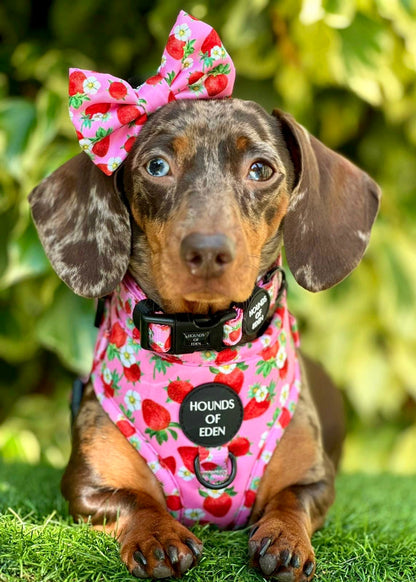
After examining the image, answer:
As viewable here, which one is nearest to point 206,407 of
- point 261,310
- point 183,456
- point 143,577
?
point 183,456

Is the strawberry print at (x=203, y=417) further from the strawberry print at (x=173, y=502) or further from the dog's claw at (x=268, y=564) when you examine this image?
the dog's claw at (x=268, y=564)

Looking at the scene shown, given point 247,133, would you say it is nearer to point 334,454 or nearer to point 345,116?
point 334,454

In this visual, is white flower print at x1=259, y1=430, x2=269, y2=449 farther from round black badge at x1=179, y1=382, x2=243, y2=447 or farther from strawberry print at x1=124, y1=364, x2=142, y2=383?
strawberry print at x1=124, y1=364, x2=142, y2=383

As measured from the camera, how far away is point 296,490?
2373 millimetres

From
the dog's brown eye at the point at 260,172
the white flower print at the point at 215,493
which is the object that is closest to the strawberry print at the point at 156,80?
the dog's brown eye at the point at 260,172

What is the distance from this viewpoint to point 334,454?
333 cm

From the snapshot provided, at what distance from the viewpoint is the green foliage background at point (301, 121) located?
364cm

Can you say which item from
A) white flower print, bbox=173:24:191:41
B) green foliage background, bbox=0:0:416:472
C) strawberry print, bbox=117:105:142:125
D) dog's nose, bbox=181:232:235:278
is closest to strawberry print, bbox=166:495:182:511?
dog's nose, bbox=181:232:235:278

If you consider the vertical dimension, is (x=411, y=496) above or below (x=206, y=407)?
below

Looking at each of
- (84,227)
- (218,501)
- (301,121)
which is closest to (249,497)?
(218,501)

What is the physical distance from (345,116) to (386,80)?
49 cm

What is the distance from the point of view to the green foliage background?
364cm

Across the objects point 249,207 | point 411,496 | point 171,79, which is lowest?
point 411,496

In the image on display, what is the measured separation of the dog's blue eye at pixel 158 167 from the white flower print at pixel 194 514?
895 mm
